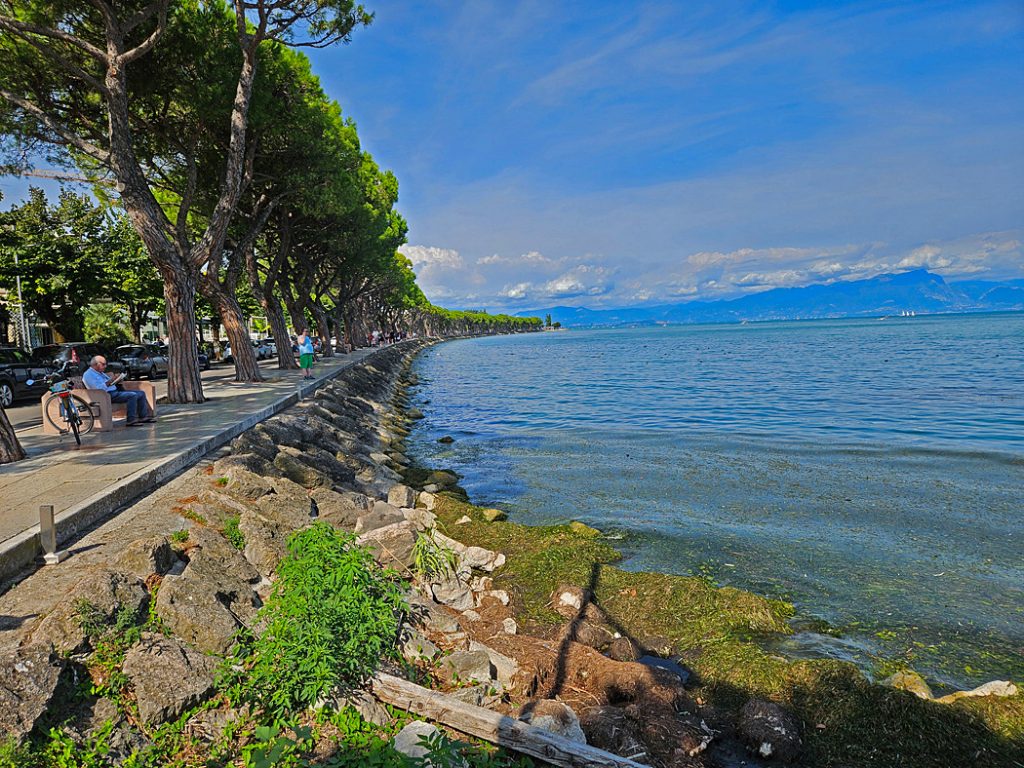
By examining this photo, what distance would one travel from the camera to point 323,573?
5.82 metres

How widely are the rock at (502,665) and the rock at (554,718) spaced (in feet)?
1.83

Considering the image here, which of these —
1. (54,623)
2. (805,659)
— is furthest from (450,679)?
(805,659)

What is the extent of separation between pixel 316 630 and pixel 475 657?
4.50 feet

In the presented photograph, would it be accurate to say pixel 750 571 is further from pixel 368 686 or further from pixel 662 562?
pixel 368 686

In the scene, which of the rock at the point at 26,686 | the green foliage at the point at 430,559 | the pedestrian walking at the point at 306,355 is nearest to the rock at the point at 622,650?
the green foliage at the point at 430,559

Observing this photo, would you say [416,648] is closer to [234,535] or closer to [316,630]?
[316,630]

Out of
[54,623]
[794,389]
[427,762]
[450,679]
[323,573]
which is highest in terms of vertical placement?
[54,623]

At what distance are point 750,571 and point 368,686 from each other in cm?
577

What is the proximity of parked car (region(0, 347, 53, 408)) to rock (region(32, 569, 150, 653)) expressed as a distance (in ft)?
61.5

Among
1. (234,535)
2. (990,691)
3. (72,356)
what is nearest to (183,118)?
(72,356)

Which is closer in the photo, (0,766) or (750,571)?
(0,766)

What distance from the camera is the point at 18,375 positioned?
2047 centimetres

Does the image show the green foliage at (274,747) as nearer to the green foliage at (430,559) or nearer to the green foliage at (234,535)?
the green foliage at (234,535)

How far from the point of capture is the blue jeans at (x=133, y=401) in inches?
509
